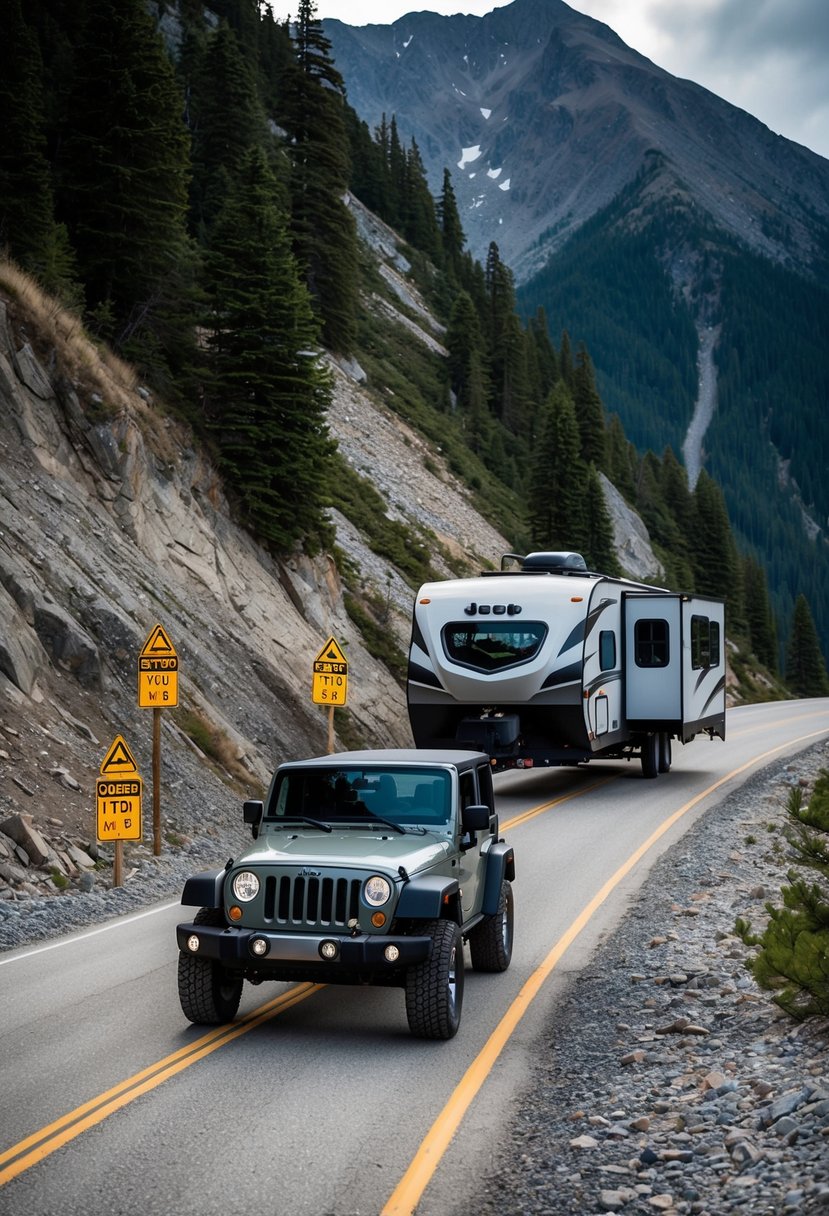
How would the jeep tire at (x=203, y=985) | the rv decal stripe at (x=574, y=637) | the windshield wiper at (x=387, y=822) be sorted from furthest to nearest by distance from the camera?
the rv decal stripe at (x=574, y=637) < the windshield wiper at (x=387, y=822) < the jeep tire at (x=203, y=985)

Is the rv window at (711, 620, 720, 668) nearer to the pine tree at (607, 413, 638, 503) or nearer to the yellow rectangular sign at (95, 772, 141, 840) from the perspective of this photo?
the yellow rectangular sign at (95, 772, 141, 840)

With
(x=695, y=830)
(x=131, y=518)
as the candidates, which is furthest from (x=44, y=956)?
(x=131, y=518)

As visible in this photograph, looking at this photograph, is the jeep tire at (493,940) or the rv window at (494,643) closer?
the jeep tire at (493,940)

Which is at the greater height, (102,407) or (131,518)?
(102,407)

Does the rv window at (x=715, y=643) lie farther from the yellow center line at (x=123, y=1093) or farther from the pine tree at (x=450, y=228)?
the pine tree at (x=450, y=228)

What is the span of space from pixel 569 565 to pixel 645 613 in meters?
1.93

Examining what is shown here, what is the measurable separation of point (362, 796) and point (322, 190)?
4639 centimetres

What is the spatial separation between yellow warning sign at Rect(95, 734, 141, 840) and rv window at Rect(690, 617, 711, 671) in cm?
1481

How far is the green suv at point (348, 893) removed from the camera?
25.7ft

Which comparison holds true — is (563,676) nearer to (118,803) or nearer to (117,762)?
(117,762)

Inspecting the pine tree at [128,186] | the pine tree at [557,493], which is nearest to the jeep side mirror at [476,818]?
the pine tree at [128,186]

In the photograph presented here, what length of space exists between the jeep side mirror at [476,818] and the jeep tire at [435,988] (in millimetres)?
1044

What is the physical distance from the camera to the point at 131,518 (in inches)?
922

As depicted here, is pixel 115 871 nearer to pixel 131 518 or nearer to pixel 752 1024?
pixel 752 1024
